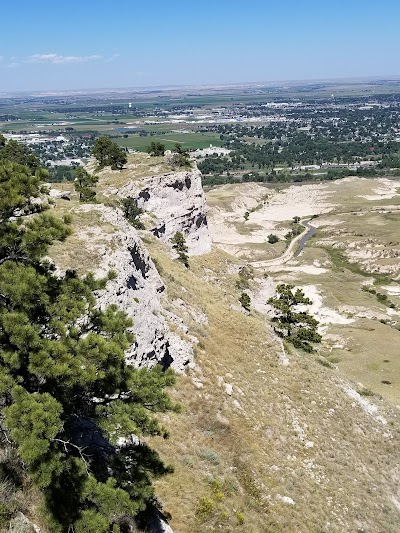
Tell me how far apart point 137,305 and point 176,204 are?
48189 mm

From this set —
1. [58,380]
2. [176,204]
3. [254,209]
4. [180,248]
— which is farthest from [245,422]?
[254,209]

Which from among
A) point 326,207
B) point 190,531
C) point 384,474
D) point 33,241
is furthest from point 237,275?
point 326,207

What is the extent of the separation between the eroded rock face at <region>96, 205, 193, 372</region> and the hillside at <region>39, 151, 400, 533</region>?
10cm

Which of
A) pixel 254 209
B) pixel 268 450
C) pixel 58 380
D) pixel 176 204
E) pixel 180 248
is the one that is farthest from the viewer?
pixel 254 209

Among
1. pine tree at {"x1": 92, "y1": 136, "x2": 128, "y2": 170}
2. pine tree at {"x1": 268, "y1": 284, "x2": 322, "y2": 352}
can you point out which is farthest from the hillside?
pine tree at {"x1": 92, "y1": 136, "x2": 128, "y2": 170}

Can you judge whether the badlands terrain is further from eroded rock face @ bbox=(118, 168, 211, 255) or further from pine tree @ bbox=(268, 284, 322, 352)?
eroded rock face @ bbox=(118, 168, 211, 255)

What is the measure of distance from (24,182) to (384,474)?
1201 inches

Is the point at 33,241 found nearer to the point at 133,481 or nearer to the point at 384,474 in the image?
the point at 133,481

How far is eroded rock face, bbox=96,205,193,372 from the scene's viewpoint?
87.0ft

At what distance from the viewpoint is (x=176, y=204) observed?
244 feet

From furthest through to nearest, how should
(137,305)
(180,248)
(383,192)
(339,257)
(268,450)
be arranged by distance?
(383,192) → (339,257) → (180,248) → (137,305) → (268,450)

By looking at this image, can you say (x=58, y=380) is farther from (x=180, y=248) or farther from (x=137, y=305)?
(x=180, y=248)

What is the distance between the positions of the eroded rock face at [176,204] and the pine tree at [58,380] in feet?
180

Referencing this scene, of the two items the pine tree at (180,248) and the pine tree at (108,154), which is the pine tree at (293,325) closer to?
the pine tree at (180,248)
